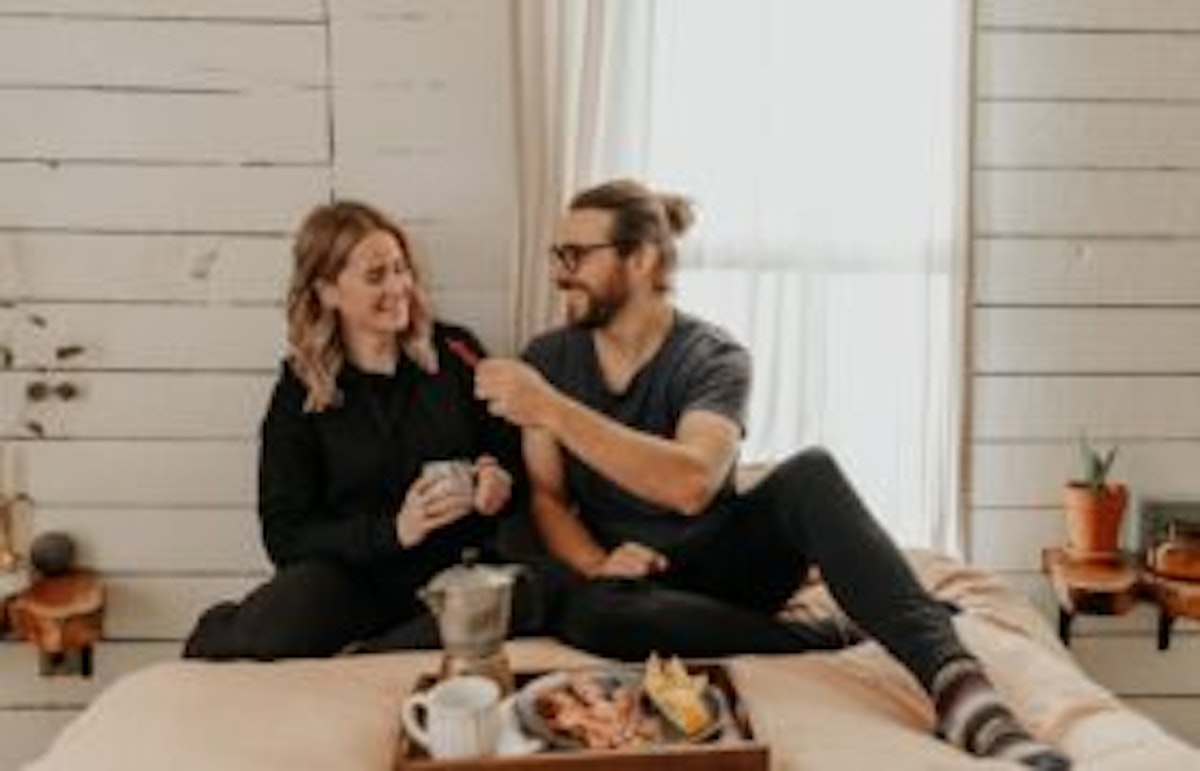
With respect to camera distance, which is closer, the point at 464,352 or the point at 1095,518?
the point at 464,352

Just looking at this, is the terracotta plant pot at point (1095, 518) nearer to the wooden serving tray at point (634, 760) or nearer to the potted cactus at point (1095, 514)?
the potted cactus at point (1095, 514)

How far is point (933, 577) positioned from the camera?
2100mm

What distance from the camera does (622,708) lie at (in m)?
1.47

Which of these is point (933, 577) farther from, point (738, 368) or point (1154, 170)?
point (1154, 170)

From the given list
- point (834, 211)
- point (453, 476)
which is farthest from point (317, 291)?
point (834, 211)

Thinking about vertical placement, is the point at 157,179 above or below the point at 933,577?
above

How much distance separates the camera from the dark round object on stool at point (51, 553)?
2320 mm

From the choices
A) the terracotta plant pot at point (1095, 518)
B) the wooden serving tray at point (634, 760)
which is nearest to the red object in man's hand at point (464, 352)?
the wooden serving tray at point (634, 760)

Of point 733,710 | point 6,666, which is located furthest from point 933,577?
point 6,666

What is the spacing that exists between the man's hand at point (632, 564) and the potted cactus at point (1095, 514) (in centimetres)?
85

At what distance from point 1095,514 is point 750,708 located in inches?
41.7

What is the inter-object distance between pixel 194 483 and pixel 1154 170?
74.4 inches

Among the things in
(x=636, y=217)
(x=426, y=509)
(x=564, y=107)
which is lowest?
(x=426, y=509)

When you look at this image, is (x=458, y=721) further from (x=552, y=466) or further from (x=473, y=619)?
(x=552, y=466)
